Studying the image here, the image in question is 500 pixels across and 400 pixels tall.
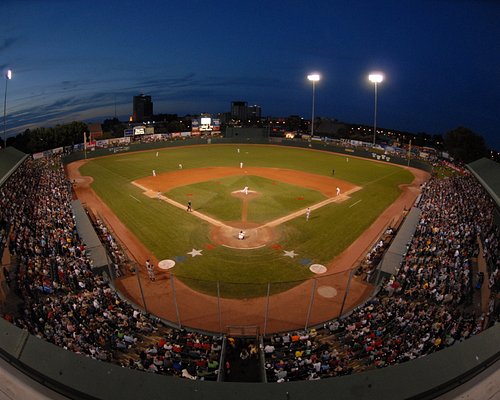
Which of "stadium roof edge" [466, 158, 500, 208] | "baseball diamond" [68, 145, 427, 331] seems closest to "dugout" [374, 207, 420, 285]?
"baseball diamond" [68, 145, 427, 331]

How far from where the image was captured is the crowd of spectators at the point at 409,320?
1352 centimetres

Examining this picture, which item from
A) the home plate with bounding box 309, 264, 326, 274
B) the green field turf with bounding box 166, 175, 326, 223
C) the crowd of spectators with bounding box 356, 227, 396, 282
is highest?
the green field turf with bounding box 166, 175, 326, 223

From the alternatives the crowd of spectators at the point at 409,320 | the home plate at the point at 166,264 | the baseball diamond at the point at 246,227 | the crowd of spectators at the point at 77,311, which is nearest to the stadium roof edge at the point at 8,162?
the crowd of spectators at the point at 77,311

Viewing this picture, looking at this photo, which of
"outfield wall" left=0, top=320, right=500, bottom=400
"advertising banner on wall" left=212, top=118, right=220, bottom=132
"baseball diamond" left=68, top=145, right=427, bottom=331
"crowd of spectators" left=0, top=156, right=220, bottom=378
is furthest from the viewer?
"advertising banner on wall" left=212, top=118, right=220, bottom=132

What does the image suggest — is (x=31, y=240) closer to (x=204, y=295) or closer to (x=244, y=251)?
(x=204, y=295)

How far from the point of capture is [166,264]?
23000 millimetres

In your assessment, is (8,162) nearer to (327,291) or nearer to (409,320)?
(327,291)

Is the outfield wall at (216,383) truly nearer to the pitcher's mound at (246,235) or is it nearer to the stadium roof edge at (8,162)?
the pitcher's mound at (246,235)

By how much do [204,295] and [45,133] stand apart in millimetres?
70403

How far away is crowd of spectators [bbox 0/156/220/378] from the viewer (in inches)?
543

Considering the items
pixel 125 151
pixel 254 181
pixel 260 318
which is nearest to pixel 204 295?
pixel 260 318

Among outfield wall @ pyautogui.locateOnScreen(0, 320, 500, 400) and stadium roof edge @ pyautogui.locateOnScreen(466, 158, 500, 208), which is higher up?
stadium roof edge @ pyautogui.locateOnScreen(466, 158, 500, 208)

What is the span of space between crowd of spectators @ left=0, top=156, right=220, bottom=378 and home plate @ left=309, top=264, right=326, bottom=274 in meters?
9.14

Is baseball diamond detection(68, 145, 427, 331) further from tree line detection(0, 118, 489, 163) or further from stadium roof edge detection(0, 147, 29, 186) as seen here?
tree line detection(0, 118, 489, 163)
